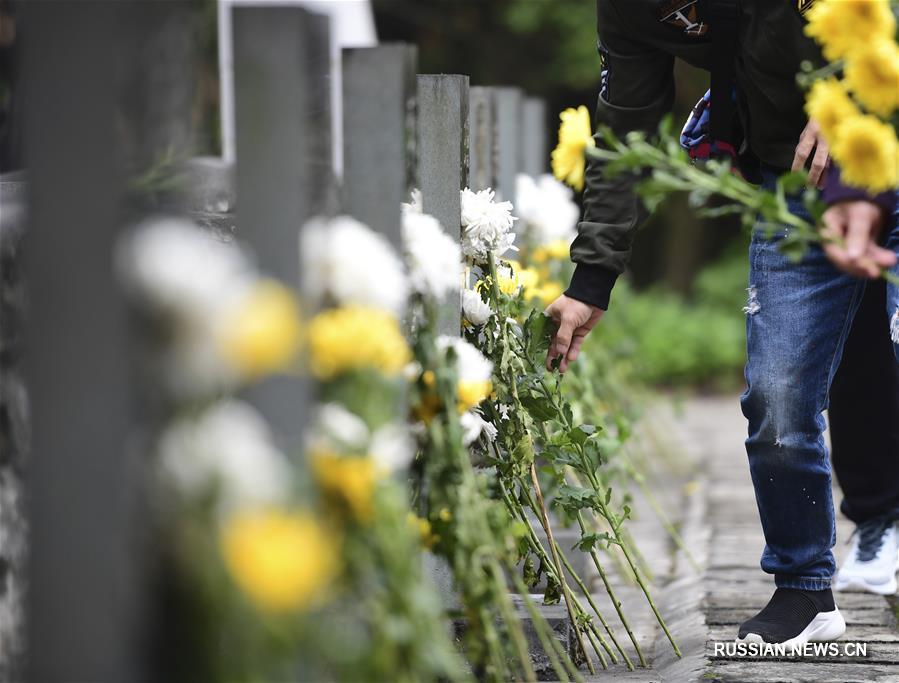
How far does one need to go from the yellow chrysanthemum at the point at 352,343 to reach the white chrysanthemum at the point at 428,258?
1.11 feet

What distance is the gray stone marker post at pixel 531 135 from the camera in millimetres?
5492

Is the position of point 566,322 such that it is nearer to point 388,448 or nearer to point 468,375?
point 468,375

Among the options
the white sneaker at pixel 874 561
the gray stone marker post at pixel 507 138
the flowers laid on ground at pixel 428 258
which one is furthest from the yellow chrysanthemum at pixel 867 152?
the gray stone marker post at pixel 507 138

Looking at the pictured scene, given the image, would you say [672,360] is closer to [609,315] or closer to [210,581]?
[609,315]

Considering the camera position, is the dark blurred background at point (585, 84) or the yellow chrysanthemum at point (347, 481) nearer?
the yellow chrysanthemum at point (347, 481)

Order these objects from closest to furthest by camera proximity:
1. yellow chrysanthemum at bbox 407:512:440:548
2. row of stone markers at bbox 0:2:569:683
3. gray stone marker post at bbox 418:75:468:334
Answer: row of stone markers at bbox 0:2:569:683, yellow chrysanthemum at bbox 407:512:440:548, gray stone marker post at bbox 418:75:468:334

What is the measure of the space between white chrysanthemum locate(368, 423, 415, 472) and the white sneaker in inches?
81.3

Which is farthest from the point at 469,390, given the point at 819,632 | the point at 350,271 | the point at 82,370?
the point at 819,632

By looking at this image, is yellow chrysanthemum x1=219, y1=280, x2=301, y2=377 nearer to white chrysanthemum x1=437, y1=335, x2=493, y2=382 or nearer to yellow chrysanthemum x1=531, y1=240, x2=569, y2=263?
white chrysanthemum x1=437, y1=335, x2=493, y2=382

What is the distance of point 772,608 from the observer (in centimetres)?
275

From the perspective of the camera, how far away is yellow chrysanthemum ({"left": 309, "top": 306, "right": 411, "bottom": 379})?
150cm

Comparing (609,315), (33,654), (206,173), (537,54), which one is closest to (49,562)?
(33,654)

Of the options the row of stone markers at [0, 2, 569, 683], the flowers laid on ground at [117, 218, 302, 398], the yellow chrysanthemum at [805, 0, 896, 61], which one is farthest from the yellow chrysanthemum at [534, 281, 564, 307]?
the row of stone markers at [0, 2, 569, 683]

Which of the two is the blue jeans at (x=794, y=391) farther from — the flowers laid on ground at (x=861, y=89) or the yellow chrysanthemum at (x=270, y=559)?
the yellow chrysanthemum at (x=270, y=559)
